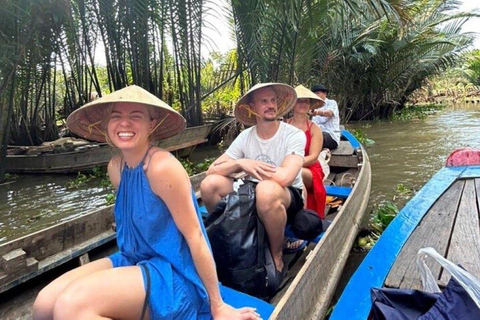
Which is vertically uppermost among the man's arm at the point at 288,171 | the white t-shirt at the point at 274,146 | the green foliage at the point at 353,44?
the green foliage at the point at 353,44

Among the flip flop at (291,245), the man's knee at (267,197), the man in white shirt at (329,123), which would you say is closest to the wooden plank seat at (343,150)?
the man in white shirt at (329,123)

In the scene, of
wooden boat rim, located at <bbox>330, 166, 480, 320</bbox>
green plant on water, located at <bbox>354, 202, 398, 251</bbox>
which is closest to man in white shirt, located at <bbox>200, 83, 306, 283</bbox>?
wooden boat rim, located at <bbox>330, 166, 480, 320</bbox>

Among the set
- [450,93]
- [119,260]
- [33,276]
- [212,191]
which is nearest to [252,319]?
[119,260]

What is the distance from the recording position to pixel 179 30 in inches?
284

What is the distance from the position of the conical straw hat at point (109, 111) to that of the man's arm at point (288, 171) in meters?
0.81

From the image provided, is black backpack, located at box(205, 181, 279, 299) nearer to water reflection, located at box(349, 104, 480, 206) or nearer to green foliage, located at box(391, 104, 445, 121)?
water reflection, located at box(349, 104, 480, 206)

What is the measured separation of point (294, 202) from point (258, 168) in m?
0.36

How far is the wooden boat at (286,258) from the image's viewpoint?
5.79 feet

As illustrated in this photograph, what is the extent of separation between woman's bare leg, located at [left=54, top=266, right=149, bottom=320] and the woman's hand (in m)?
0.28

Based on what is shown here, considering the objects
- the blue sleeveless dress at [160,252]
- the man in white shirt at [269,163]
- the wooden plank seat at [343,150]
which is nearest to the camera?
the blue sleeveless dress at [160,252]

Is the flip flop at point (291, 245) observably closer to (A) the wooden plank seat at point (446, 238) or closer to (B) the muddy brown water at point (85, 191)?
(B) the muddy brown water at point (85, 191)

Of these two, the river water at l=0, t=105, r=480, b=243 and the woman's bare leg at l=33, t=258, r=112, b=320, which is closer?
the woman's bare leg at l=33, t=258, r=112, b=320

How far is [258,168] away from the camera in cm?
241

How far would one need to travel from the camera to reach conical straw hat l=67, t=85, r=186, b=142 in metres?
1.46
